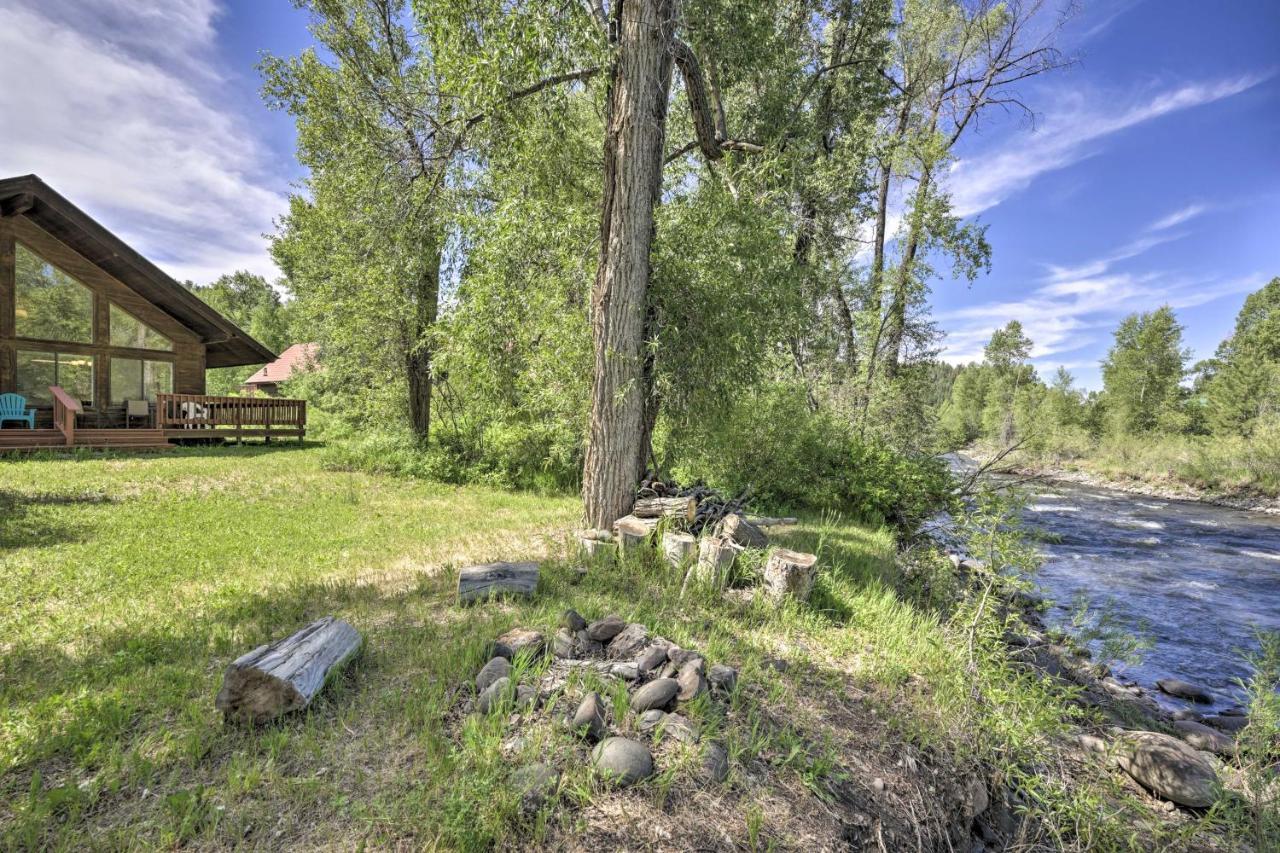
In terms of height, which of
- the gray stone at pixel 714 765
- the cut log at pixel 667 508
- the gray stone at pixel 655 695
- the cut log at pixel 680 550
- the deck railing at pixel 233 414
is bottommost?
the gray stone at pixel 714 765

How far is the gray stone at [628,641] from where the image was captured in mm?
3154

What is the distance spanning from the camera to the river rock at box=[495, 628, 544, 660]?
2.98 metres

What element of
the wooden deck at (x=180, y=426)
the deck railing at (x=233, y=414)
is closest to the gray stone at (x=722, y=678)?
the wooden deck at (x=180, y=426)

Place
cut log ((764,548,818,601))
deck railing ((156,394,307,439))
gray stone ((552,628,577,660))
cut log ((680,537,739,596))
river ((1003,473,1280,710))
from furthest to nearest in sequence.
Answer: deck railing ((156,394,307,439)) → river ((1003,473,1280,710)) → cut log ((680,537,739,596)) → cut log ((764,548,818,601)) → gray stone ((552,628,577,660))

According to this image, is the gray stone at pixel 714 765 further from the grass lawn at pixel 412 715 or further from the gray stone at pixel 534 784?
the gray stone at pixel 534 784

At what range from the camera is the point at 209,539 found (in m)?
5.64

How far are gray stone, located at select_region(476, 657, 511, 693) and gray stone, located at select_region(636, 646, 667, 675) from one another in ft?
2.38

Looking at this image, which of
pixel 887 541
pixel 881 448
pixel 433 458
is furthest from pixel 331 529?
pixel 881 448

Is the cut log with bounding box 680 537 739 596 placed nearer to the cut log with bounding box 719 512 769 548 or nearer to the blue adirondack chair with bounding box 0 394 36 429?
the cut log with bounding box 719 512 769 548

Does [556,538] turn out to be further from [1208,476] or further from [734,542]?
[1208,476]

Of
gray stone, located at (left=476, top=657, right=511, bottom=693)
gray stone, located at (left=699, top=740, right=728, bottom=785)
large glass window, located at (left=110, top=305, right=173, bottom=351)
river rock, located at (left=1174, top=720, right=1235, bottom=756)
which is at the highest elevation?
large glass window, located at (left=110, top=305, right=173, bottom=351)

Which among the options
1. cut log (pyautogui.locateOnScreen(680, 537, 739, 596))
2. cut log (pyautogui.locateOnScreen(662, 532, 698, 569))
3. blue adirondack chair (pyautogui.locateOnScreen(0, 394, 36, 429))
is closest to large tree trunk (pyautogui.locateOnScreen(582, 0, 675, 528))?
cut log (pyautogui.locateOnScreen(662, 532, 698, 569))

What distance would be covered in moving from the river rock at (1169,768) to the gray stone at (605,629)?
3018 millimetres

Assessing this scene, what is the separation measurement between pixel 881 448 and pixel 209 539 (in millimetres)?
10530
